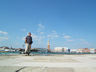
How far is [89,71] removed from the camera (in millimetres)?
6227

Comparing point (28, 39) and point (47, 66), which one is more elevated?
point (28, 39)

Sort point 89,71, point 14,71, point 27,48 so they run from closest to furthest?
point 14,71 < point 89,71 < point 27,48

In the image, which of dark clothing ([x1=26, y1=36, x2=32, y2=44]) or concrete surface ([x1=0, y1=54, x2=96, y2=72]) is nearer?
concrete surface ([x1=0, y1=54, x2=96, y2=72])

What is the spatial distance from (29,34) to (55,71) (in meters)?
25.6

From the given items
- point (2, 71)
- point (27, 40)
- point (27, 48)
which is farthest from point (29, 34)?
point (2, 71)

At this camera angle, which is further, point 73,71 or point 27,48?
point 27,48

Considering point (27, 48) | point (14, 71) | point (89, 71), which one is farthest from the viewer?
point (27, 48)

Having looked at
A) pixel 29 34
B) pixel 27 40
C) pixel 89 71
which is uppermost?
pixel 29 34

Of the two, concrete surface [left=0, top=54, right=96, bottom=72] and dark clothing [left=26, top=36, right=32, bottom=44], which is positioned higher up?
dark clothing [left=26, top=36, right=32, bottom=44]

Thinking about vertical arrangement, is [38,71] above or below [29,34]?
below

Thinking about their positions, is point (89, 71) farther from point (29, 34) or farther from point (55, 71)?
point (29, 34)

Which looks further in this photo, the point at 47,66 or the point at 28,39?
the point at 28,39

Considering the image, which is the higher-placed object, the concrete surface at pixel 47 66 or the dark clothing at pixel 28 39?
the dark clothing at pixel 28 39

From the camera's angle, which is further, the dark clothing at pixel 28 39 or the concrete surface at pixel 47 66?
the dark clothing at pixel 28 39
